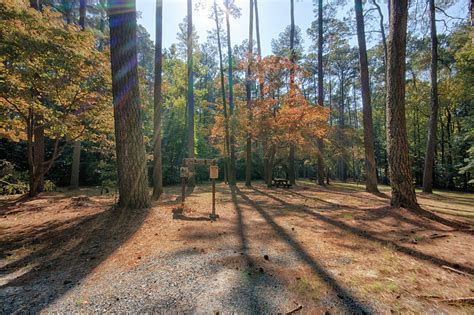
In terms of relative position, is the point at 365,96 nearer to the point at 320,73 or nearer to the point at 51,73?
the point at 320,73

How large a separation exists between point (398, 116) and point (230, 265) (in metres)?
5.23

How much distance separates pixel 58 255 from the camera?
3.00m

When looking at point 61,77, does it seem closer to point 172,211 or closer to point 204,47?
point 172,211

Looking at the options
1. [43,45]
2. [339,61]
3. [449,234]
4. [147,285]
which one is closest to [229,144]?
[43,45]

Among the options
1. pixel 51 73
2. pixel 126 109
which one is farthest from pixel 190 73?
pixel 126 109

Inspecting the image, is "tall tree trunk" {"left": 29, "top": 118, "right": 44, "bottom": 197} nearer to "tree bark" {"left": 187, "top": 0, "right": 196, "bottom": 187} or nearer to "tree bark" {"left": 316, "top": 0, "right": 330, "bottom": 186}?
"tree bark" {"left": 187, "top": 0, "right": 196, "bottom": 187}

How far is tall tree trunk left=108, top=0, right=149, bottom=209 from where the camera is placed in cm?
473

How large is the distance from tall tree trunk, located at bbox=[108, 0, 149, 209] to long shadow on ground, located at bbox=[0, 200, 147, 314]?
49cm

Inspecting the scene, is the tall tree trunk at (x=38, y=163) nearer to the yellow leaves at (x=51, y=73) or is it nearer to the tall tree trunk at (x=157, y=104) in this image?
Result: the yellow leaves at (x=51, y=73)

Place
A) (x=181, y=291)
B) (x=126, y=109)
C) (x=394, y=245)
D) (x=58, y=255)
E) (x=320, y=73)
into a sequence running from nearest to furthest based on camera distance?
(x=181, y=291), (x=58, y=255), (x=394, y=245), (x=126, y=109), (x=320, y=73)

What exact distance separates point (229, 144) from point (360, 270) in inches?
501

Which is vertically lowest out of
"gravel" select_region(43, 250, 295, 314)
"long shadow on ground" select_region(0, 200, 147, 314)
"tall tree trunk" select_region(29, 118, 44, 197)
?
"gravel" select_region(43, 250, 295, 314)

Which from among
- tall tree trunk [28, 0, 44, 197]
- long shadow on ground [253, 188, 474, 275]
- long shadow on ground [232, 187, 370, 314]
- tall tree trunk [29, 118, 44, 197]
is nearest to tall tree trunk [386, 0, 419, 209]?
long shadow on ground [253, 188, 474, 275]

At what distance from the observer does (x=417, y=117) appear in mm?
21875
